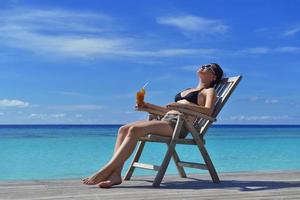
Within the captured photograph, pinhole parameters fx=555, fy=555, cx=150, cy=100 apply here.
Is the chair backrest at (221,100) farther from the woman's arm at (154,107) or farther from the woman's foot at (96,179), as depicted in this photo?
the woman's foot at (96,179)

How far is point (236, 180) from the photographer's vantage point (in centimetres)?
475

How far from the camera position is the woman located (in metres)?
4.18

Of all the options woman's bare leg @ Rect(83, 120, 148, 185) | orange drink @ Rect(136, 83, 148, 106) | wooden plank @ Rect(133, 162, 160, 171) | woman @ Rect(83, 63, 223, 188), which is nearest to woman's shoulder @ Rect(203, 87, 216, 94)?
woman @ Rect(83, 63, 223, 188)

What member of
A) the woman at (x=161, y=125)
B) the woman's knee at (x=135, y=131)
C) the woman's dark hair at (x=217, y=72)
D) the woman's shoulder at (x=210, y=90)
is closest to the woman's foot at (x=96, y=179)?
the woman at (x=161, y=125)

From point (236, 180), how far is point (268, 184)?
423 millimetres

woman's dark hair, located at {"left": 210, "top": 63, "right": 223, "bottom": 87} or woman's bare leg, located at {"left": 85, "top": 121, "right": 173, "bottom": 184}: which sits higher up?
woman's dark hair, located at {"left": 210, "top": 63, "right": 223, "bottom": 87}

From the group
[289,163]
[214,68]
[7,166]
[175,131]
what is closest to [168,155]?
[175,131]

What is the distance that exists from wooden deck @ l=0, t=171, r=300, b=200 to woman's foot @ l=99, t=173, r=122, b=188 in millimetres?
42

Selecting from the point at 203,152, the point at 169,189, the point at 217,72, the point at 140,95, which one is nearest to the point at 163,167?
the point at 169,189

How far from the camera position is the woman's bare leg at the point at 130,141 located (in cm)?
418

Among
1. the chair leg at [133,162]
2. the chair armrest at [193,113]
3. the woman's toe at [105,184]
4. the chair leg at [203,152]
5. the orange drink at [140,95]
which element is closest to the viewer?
the woman's toe at [105,184]

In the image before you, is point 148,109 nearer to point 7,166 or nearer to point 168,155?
point 168,155

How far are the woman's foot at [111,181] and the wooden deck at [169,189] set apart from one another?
0.04 meters

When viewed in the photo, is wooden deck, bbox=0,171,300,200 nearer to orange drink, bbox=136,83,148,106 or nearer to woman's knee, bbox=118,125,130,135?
woman's knee, bbox=118,125,130,135
